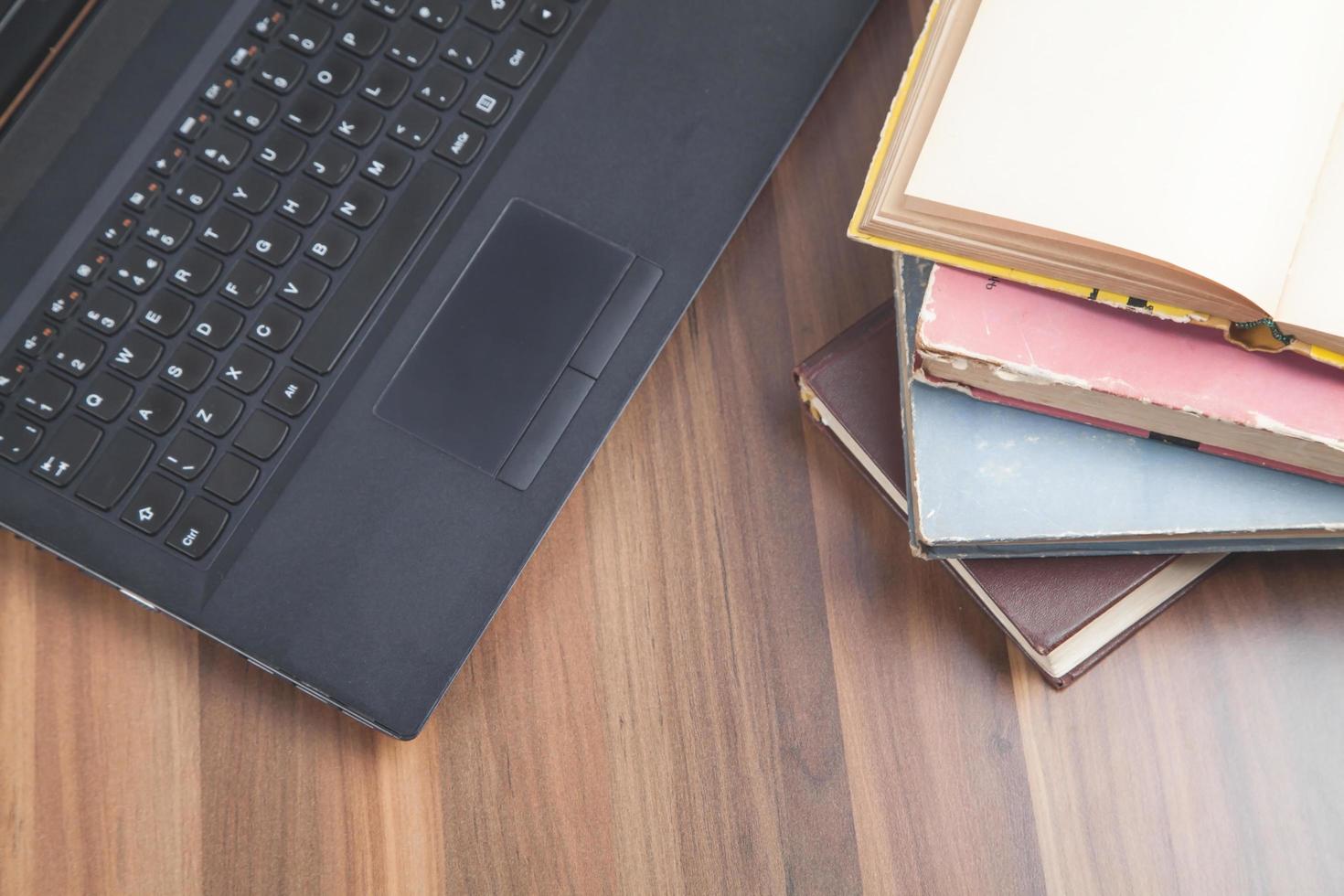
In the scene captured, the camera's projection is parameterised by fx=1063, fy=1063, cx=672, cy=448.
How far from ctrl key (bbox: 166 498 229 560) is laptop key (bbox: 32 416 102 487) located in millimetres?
54

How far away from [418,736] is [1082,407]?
351 millimetres

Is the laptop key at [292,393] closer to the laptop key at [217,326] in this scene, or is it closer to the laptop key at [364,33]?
the laptop key at [217,326]

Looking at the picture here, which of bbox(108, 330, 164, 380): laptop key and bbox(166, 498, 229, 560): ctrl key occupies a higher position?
bbox(108, 330, 164, 380): laptop key

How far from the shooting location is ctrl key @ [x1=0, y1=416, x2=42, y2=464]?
0.49 meters

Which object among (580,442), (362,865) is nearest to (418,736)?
(362,865)

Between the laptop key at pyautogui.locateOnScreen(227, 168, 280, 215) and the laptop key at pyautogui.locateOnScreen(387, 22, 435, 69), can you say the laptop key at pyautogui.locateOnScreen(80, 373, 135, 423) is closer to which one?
the laptop key at pyautogui.locateOnScreen(227, 168, 280, 215)

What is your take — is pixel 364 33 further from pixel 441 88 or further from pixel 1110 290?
pixel 1110 290

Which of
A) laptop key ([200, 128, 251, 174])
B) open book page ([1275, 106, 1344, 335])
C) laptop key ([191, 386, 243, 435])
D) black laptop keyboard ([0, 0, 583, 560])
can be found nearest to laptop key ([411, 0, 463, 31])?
black laptop keyboard ([0, 0, 583, 560])

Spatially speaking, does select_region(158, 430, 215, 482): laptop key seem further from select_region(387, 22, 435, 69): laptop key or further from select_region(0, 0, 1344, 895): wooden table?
select_region(387, 22, 435, 69): laptop key

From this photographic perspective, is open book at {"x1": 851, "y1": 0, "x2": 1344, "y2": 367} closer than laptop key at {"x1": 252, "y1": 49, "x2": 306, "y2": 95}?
Yes

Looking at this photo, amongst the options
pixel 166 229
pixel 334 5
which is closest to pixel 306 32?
pixel 334 5

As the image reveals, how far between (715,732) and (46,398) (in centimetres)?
35

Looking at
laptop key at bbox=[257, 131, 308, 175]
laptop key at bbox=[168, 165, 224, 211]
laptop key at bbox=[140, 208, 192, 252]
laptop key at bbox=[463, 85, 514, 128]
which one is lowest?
laptop key at bbox=[140, 208, 192, 252]

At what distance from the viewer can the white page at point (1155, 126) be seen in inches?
16.5
